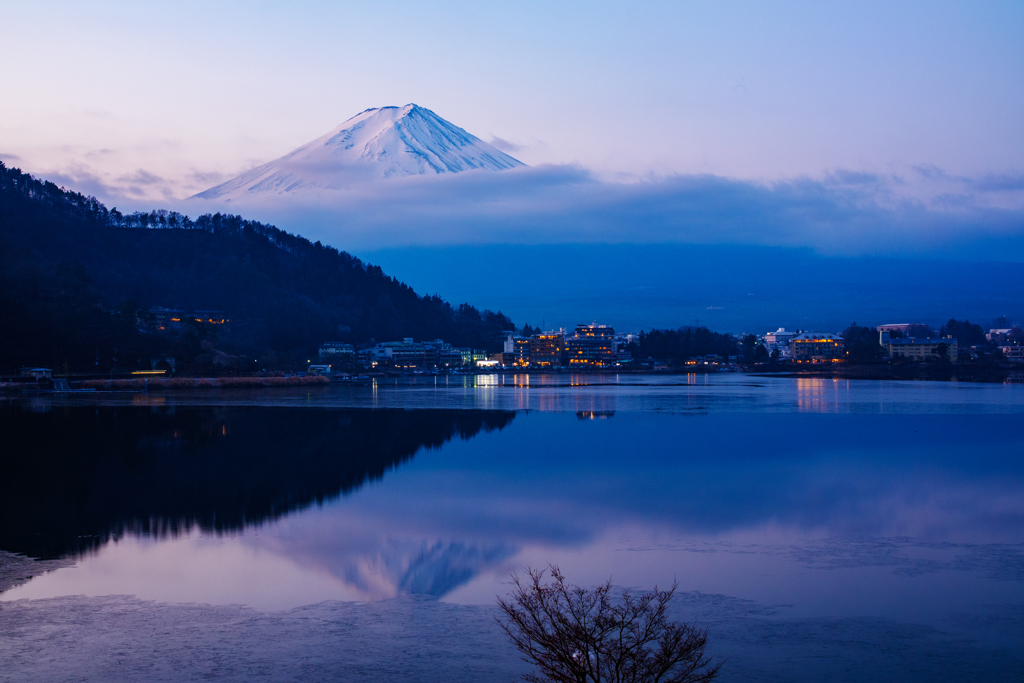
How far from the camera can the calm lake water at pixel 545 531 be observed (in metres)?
6.59

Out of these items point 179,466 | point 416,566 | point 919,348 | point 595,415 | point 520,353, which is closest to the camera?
point 416,566

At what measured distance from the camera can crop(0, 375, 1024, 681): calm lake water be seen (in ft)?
21.6

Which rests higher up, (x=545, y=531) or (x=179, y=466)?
(x=179, y=466)

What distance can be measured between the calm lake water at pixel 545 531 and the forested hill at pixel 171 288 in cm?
3546

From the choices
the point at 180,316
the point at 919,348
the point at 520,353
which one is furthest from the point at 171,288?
the point at 919,348

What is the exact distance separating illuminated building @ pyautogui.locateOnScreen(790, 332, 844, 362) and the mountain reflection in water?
94.6 meters

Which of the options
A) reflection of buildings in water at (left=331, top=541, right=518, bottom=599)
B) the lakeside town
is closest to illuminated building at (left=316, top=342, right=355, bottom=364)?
the lakeside town

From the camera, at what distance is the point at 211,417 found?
27188 millimetres

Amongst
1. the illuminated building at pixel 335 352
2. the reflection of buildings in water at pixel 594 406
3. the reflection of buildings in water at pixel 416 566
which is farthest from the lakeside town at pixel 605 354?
the reflection of buildings in water at pixel 416 566

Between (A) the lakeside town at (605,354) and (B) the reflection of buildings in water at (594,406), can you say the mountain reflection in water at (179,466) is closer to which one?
(B) the reflection of buildings in water at (594,406)

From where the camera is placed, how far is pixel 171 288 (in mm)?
99000

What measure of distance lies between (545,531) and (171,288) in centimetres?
9749

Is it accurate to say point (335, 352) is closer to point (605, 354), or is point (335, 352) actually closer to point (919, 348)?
point (605, 354)

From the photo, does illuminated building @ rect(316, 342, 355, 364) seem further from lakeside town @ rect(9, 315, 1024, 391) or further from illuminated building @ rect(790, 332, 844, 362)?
illuminated building @ rect(790, 332, 844, 362)
